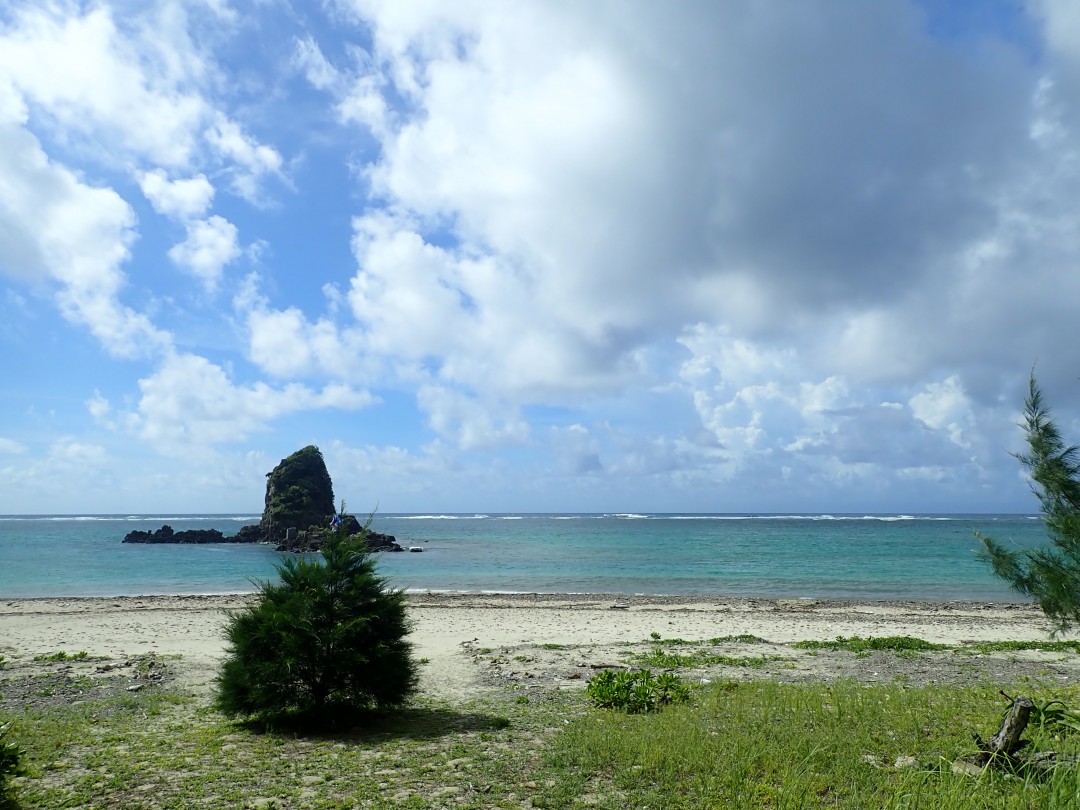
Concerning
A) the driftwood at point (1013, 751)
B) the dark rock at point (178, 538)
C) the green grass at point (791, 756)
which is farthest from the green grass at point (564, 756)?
the dark rock at point (178, 538)

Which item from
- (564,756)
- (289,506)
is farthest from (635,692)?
(289,506)

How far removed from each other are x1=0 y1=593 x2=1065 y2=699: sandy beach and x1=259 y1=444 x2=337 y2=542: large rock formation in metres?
61.6

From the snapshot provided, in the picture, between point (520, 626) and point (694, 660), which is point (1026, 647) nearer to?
point (694, 660)

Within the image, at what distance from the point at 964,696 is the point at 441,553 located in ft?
191

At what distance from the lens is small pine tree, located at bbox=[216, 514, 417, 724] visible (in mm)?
9531

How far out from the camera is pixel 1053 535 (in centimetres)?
1127

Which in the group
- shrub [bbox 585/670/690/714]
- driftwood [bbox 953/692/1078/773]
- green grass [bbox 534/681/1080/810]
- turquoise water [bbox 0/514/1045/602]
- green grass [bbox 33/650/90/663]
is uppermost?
driftwood [bbox 953/692/1078/773]

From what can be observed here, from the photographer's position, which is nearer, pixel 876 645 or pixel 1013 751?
pixel 1013 751

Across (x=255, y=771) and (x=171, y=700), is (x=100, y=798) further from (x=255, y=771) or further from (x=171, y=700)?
(x=171, y=700)

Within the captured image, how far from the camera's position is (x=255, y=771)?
7.49 metres

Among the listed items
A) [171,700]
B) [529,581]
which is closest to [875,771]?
[171,700]

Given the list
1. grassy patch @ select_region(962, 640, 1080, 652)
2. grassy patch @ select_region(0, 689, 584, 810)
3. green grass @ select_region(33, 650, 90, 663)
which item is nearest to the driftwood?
grassy patch @ select_region(0, 689, 584, 810)

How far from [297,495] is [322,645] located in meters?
91.5

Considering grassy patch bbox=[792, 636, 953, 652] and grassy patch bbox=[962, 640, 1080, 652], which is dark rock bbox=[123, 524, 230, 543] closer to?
grassy patch bbox=[792, 636, 953, 652]
